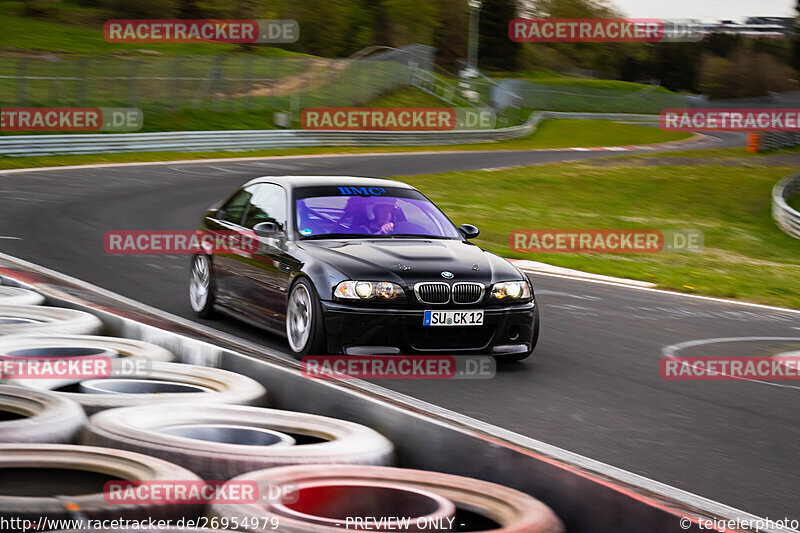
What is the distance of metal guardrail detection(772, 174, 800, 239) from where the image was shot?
1069 inches

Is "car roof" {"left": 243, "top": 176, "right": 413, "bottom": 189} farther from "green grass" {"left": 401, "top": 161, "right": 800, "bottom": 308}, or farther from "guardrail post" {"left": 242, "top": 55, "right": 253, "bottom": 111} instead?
"guardrail post" {"left": 242, "top": 55, "right": 253, "bottom": 111}

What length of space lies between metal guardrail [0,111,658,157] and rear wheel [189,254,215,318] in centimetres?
2203

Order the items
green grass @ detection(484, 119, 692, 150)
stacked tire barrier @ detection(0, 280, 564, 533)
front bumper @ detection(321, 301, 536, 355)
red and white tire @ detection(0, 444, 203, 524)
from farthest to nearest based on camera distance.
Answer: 1. green grass @ detection(484, 119, 692, 150)
2. front bumper @ detection(321, 301, 536, 355)
3. red and white tire @ detection(0, 444, 203, 524)
4. stacked tire barrier @ detection(0, 280, 564, 533)

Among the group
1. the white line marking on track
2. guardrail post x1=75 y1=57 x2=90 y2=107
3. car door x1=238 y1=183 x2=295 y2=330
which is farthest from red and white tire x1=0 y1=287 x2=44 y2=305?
guardrail post x1=75 y1=57 x2=90 y2=107

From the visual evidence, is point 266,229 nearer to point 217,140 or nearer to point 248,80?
point 217,140

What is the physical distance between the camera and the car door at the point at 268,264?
8836 millimetres

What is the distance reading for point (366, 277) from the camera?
26.4ft

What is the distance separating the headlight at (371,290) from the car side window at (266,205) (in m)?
1.32

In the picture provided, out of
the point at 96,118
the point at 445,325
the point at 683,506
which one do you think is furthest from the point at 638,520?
the point at 96,118

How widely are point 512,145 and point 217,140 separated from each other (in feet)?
61.0

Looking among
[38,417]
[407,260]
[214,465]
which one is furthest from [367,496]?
[407,260]

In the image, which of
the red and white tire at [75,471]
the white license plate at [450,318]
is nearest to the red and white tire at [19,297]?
the white license plate at [450,318]

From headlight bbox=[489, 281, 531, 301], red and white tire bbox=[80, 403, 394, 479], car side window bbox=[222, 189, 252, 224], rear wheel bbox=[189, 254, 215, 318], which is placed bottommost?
rear wheel bbox=[189, 254, 215, 318]

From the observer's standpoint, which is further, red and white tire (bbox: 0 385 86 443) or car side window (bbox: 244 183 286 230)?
car side window (bbox: 244 183 286 230)
